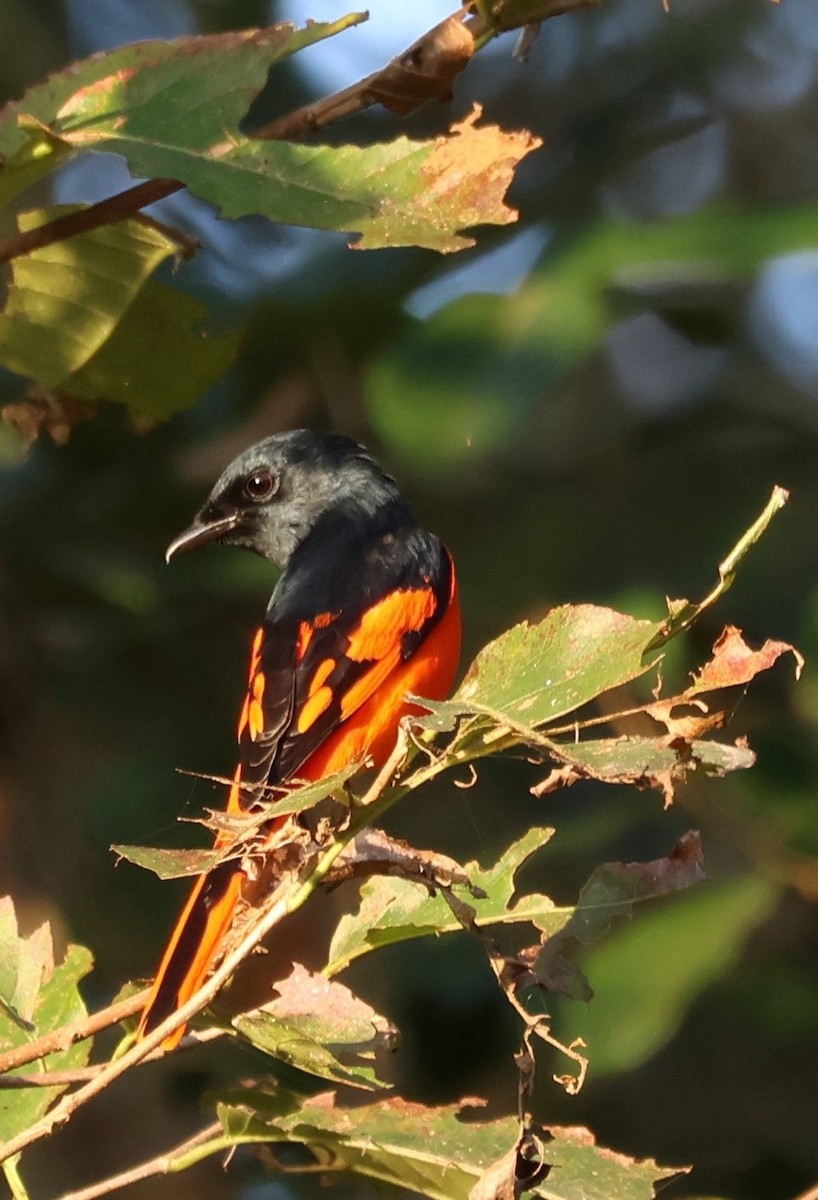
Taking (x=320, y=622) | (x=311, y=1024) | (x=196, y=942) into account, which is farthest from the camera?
(x=320, y=622)

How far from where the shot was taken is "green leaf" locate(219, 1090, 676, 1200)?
1.68 metres

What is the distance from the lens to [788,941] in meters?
3.82

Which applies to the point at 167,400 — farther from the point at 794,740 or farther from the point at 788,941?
the point at 788,941

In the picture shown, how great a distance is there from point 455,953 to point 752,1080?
1353mm

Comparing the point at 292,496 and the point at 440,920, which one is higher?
the point at 440,920

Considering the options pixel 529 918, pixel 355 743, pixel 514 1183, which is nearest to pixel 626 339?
pixel 355 743

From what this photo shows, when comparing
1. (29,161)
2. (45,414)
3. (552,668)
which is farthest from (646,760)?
(45,414)

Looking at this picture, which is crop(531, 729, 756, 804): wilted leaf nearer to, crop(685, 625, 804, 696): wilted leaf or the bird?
crop(685, 625, 804, 696): wilted leaf

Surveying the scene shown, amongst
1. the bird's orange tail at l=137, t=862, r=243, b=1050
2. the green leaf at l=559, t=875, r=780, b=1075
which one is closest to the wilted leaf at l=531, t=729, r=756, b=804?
the bird's orange tail at l=137, t=862, r=243, b=1050

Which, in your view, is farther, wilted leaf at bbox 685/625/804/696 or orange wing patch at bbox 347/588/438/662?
orange wing patch at bbox 347/588/438/662

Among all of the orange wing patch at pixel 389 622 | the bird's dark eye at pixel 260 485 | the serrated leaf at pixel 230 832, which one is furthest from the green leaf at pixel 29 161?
the bird's dark eye at pixel 260 485

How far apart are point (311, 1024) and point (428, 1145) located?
9.8 inches

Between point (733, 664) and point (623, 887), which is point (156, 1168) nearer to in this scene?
point (623, 887)

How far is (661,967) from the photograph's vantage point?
2828 mm
